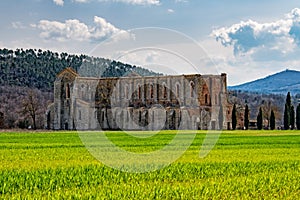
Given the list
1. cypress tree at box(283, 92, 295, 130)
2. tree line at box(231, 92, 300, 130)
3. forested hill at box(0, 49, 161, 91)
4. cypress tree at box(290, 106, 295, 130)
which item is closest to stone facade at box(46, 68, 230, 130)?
tree line at box(231, 92, 300, 130)

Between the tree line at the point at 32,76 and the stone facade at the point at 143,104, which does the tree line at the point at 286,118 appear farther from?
the tree line at the point at 32,76

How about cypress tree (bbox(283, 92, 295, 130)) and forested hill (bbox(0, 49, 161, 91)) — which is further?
forested hill (bbox(0, 49, 161, 91))

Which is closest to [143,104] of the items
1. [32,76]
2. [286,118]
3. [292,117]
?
[286,118]

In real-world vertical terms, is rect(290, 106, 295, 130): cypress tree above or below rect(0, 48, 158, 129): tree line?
below

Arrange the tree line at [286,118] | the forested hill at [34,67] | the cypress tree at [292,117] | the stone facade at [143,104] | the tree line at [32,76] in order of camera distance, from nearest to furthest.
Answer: the tree line at [286,118], the cypress tree at [292,117], the stone facade at [143,104], the tree line at [32,76], the forested hill at [34,67]

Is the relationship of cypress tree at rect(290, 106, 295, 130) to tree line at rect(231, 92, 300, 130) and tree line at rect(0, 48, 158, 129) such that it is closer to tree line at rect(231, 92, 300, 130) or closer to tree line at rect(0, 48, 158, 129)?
tree line at rect(231, 92, 300, 130)

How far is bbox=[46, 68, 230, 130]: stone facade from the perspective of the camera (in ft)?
306

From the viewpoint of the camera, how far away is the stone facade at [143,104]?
306ft

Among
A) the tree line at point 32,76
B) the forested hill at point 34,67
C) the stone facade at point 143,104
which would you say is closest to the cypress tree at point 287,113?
the stone facade at point 143,104

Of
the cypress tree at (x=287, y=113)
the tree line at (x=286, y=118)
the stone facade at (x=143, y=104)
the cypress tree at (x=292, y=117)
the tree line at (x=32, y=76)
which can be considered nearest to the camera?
the cypress tree at (x=287, y=113)

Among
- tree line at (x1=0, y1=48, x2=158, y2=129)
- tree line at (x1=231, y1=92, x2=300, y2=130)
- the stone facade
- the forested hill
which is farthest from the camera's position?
the forested hill

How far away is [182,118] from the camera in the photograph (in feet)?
302

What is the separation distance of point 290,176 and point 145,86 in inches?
3293

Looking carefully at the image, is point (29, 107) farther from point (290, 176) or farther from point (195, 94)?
point (290, 176)
